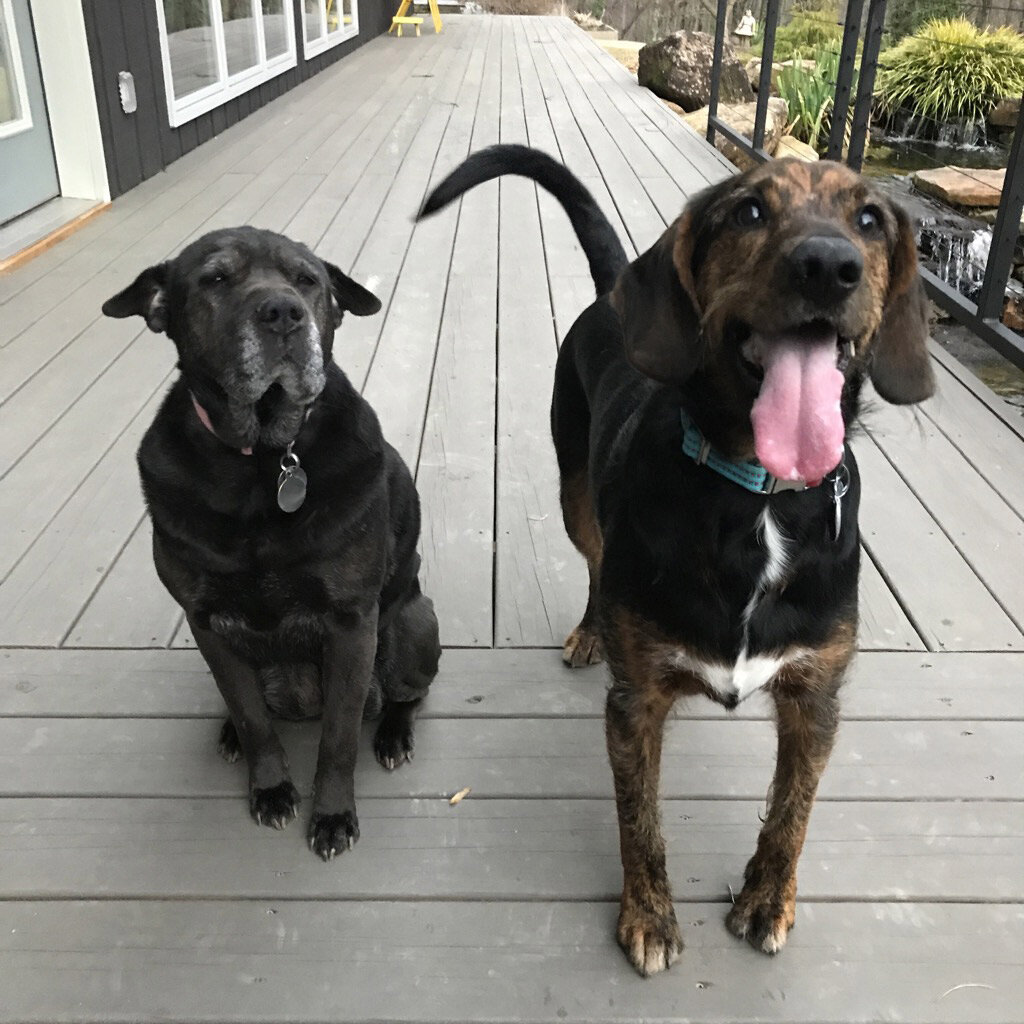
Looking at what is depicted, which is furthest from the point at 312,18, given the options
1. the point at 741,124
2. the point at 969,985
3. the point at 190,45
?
the point at 969,985

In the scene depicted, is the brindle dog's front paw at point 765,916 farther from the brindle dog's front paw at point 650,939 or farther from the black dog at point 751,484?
the brindle dog's front paw at point 650,939

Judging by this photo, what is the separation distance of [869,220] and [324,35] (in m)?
11.7

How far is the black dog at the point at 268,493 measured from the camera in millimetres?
1732

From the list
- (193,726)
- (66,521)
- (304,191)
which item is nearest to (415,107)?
(304,191)

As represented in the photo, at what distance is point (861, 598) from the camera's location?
2.53 metres

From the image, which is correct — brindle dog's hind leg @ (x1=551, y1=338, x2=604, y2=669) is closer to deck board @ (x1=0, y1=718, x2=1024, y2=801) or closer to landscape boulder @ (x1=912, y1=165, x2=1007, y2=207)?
deck board @ (x1=0, y1=718, x2=1024, y2=801)

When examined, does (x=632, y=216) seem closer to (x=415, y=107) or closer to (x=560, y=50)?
(x=415, y=107)

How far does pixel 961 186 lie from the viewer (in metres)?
7.50

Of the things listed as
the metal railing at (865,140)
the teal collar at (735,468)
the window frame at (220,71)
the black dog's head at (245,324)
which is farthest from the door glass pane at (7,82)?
the teal collar at (735,468)

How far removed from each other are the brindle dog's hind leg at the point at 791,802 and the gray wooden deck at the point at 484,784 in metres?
0.05

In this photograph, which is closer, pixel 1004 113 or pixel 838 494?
pixel 838 494

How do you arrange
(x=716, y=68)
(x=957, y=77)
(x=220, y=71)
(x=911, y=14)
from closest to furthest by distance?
(x=220, y=71) → (x=716, y=68) → (x=957, y=77) → (x=911, y=14)

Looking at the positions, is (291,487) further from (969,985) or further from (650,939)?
(969,985)

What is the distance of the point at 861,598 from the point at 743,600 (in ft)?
3.53
